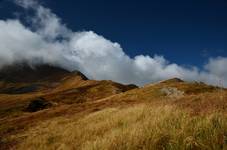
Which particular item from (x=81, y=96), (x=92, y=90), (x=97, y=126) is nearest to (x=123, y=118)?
(x=97, y=126)

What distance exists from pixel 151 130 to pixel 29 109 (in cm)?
10346

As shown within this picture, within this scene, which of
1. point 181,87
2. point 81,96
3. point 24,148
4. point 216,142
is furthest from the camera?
point 81,96

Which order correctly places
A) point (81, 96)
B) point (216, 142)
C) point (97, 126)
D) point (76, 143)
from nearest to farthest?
point (216, 142) < point (76, 143) < point (97, 126) < point (81, 96)

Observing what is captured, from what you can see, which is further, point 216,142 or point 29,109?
point 29,109

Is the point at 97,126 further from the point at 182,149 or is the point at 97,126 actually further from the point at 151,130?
the point at 182,149

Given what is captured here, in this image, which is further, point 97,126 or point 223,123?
Result: point 97,126

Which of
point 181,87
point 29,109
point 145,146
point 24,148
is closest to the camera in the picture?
point 145,146

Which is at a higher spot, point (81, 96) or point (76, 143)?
point (81, 96)

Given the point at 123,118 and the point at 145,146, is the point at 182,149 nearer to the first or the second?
the point at 145,146

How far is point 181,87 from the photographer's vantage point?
82125mm

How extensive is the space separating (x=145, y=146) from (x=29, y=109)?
104133 millimetres

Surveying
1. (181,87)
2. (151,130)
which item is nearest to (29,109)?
(181,87)

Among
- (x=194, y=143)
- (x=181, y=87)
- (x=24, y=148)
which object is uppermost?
(x=181, y=87)

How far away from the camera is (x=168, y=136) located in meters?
8.73
